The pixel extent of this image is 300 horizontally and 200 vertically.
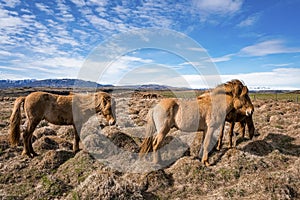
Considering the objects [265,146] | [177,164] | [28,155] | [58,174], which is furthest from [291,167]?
[28,155]

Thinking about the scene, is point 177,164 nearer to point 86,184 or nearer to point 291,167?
point 86,184

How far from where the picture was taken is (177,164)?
776 centimetres

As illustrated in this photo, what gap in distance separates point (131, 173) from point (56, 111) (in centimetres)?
370

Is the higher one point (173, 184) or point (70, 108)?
point (70, 108)

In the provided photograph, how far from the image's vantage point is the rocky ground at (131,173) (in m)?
6.10

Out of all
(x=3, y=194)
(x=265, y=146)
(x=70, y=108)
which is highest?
(x=70, y=108)

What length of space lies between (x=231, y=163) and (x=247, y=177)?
0.88 m

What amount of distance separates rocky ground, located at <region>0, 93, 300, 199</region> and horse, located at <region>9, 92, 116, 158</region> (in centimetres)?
52

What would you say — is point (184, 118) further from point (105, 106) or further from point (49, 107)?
point (49, 107)

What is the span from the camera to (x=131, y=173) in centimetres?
730

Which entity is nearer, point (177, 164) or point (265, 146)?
point (177, 164)

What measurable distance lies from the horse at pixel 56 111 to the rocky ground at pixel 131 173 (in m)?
0.52

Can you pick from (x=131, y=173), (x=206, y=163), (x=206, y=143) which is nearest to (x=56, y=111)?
(x=131, y=173)

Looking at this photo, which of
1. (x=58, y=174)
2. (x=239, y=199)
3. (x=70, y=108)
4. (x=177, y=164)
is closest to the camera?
(x=239, y=199)
